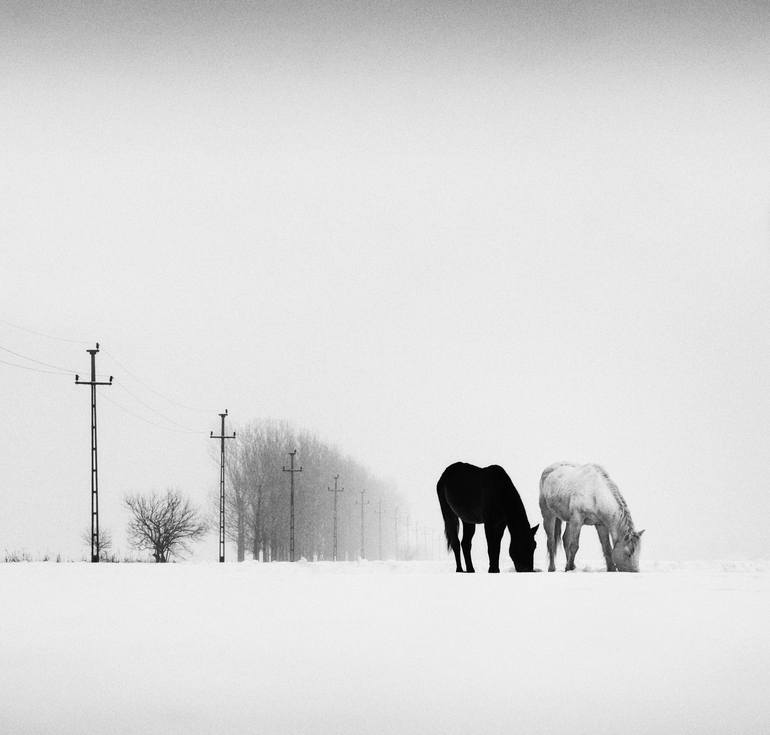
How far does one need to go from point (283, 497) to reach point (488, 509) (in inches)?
2118

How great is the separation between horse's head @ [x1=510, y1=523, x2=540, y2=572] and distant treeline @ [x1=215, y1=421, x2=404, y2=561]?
2016 inches

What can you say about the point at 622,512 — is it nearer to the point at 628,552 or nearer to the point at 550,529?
the point at 628,552

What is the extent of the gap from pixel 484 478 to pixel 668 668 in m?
10.2

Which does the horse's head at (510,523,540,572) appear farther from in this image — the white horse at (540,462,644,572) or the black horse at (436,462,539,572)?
the white horse at (540,462,644,572)

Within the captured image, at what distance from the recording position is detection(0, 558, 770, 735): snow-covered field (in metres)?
4.86

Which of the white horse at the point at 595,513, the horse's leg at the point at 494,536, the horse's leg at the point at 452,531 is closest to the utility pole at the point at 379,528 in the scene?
the white horse at the point at 595,513

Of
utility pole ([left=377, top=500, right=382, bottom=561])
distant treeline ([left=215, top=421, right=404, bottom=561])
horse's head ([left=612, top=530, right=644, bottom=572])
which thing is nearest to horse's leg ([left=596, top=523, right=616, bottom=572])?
horse's head ([left=612, top=530, right=644, bottom=572])

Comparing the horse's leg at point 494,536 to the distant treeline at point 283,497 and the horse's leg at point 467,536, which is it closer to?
the horse's leg at point 467,536

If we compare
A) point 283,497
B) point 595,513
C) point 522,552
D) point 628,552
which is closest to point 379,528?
point 283,497

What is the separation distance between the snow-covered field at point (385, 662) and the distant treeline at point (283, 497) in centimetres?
5767

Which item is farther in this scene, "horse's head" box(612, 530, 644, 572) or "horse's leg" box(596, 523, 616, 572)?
"horse's leg" box(596, 523, 616, 572)

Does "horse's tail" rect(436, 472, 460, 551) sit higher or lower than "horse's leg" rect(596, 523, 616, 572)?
higher

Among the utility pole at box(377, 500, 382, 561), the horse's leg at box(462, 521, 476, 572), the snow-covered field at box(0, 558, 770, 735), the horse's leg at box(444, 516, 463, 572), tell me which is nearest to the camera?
the snow-covered field at box(0, 558, 770, 735)

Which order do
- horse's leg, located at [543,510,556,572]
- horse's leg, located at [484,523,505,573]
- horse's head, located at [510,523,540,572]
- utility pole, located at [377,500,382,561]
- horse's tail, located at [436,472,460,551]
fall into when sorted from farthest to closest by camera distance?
utility pole, located at [377,500,382,561], horse's leg, located at [543,510,556,572], horse's tail, located at [436,472,460,551], horse's leg, located at [484,523,505,573], horse's head, located at [510,523,540,572]
